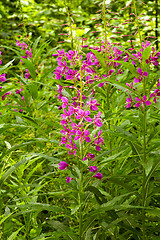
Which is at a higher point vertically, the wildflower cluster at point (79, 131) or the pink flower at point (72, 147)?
the wildflower cluster at point (79, 131)

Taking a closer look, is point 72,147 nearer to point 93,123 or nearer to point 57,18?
point 93,123

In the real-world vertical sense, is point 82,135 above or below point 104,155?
above

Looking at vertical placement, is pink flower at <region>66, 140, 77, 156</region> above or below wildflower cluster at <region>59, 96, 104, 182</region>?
below

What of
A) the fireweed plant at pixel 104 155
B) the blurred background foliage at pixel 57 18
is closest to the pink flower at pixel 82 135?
the fireweed plant at pixel 104 155

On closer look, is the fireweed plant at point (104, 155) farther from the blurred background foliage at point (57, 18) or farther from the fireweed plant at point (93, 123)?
the blurred background foliage at point (57, 18)

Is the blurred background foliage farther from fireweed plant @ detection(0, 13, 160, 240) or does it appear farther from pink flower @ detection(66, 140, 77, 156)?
pink flower @ detection(66, 140, 77, 156)

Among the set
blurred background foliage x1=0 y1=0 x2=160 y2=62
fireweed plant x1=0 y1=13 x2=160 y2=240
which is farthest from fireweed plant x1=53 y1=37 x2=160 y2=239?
blurred background foliage x1=0 y1=0 x2=160 y2=62

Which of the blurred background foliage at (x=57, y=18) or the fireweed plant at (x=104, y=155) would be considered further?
the blurred background foliage at (x=57, y=18)

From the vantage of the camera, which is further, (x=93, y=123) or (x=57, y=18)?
(x=57, y=18)

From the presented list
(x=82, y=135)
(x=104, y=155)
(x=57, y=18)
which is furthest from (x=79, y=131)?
(x=57, y=18)

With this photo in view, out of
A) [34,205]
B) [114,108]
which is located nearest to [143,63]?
[114,108]

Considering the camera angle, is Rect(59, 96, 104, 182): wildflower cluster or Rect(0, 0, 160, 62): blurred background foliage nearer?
Rect(59, 96, 104, 182): wildflower cluster

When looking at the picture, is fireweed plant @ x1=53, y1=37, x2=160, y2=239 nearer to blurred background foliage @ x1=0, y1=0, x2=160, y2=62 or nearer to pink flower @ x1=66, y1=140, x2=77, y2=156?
pink flower @ x1=66, y1=140, x2=77, y2=156

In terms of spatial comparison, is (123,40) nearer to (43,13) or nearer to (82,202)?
(43,13)
